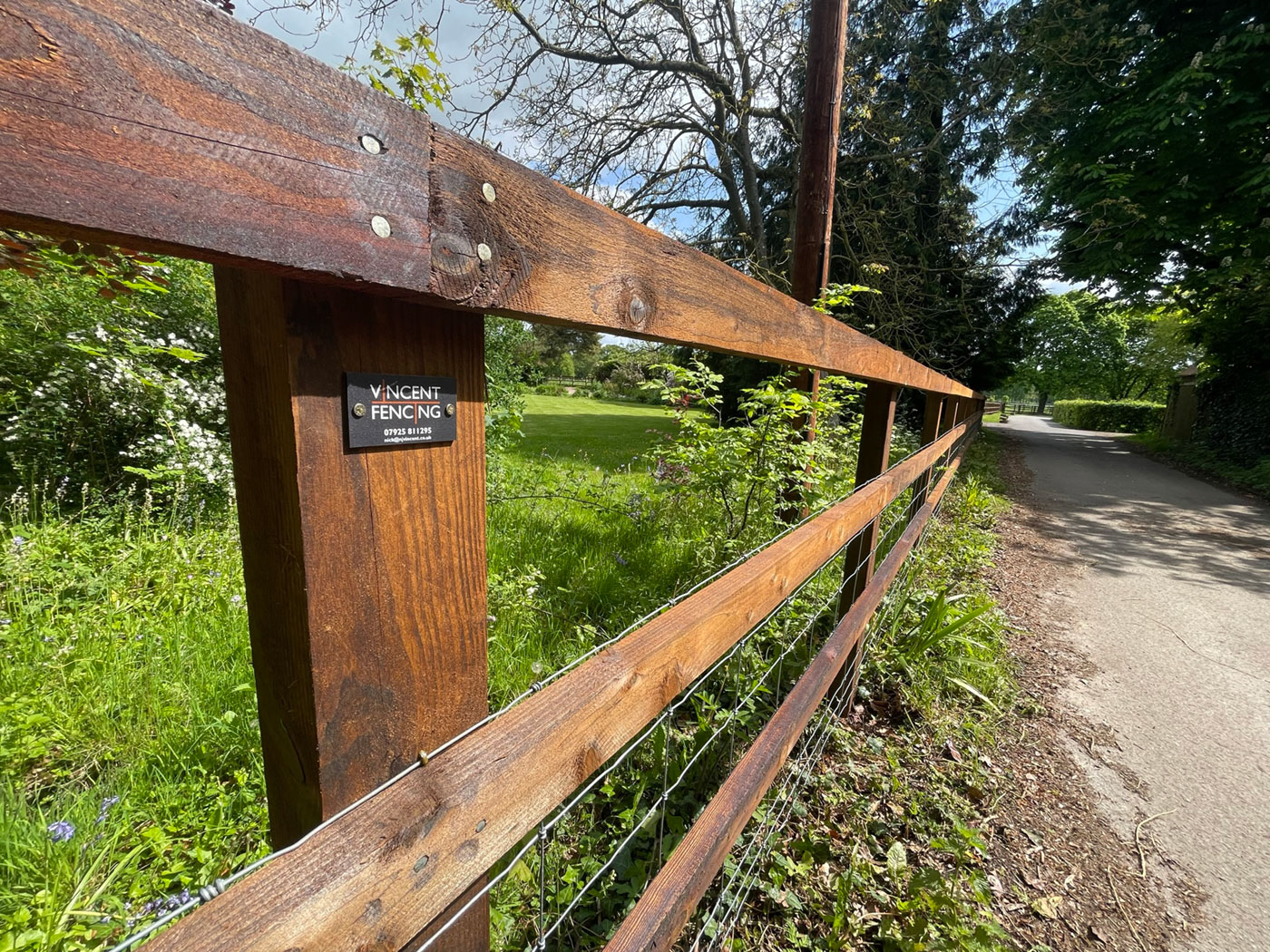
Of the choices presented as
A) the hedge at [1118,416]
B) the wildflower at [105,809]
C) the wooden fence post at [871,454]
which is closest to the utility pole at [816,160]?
the wooden fence post at [871,454]

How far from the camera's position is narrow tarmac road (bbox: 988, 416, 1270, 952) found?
217cm

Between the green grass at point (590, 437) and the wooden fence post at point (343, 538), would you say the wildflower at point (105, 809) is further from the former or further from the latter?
the green grass at point (590, 437)

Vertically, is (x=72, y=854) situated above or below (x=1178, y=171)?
below

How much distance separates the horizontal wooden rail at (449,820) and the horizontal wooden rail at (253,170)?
487 mm

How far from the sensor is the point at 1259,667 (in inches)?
140

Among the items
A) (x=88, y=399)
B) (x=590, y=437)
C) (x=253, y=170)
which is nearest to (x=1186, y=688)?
(x=253, y=170)

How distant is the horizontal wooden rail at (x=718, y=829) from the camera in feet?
3.36

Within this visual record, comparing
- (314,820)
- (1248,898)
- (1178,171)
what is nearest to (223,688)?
(314,820)

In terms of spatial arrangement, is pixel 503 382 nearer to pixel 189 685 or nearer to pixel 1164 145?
pixel 189 685

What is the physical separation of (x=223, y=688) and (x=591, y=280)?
2.45 metres

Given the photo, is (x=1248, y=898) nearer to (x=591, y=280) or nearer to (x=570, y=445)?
(x=591, y=280)

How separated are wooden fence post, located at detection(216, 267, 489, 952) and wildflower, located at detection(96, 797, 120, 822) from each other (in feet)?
5.04

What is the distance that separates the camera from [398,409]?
21.1 inches

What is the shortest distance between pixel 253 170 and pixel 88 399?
4966mm
